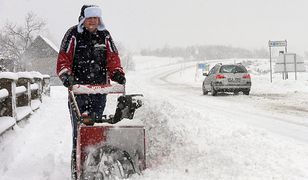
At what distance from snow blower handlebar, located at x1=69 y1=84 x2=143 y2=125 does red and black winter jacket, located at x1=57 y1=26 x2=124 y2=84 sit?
297 millimetres

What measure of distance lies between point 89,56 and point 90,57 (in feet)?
0.05

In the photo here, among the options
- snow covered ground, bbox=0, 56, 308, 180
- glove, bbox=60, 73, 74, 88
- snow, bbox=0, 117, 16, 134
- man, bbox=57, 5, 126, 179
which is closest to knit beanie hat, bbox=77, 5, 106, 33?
→ man, bbox=57, 5, 126, 179

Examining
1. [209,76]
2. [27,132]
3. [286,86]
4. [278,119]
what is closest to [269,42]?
[286,86]

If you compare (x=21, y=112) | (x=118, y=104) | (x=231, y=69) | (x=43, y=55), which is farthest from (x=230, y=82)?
(x=43, y=55)

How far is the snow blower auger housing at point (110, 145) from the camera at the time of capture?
422cm

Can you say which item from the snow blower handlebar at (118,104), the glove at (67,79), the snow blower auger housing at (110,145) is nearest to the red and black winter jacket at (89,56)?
the glove at (67,79)

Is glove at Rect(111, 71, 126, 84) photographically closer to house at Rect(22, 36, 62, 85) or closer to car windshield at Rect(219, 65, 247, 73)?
car windshield at Rect(219, 65, 247, 73)

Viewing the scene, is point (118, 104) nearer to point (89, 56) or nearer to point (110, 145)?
point (110, 145)

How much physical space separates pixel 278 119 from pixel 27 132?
19.2 feet

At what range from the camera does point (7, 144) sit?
6391mm

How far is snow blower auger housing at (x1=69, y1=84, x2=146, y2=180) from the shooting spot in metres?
4.22

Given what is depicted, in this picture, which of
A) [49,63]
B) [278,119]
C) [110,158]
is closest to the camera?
[110,158]

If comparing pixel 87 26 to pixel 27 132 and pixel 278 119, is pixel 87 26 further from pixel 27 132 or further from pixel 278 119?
pixel 278 119

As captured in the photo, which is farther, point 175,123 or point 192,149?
point 175,123
